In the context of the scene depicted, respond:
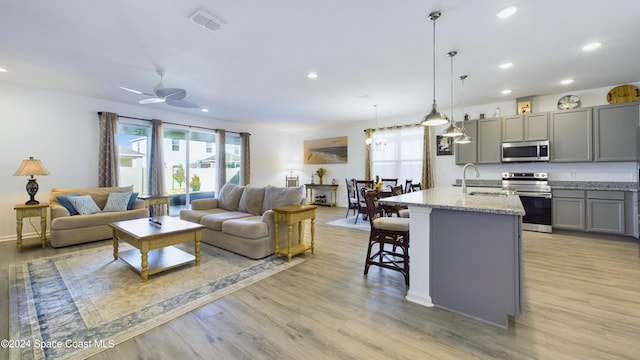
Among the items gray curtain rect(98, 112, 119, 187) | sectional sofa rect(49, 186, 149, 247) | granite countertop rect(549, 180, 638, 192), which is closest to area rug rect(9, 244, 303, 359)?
sectional sofa rect(49, 186, 149, 247)

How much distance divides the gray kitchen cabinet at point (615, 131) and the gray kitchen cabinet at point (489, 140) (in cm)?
136

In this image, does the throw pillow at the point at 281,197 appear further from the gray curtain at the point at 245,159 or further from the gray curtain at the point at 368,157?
the gray curtain at the point at 368,157

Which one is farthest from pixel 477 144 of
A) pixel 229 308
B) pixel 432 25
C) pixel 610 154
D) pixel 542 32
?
pixel 229 308

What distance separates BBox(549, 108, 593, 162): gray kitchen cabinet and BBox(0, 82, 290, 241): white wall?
8.31 metres

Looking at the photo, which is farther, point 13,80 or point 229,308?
point 13,80

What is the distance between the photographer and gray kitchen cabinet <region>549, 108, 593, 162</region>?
4.50m

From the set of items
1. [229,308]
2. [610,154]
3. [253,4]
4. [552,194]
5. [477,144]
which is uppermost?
[253,4]

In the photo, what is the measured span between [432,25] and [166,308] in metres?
3.59

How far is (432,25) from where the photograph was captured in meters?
2.59

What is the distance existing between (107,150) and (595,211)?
894cm

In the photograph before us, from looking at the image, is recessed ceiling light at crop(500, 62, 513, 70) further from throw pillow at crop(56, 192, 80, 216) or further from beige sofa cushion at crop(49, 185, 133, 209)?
throw pillow at crop(56, 192, 80, 216)

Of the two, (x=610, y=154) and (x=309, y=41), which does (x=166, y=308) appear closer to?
(x=309, y=41)

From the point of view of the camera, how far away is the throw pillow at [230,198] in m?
4.70

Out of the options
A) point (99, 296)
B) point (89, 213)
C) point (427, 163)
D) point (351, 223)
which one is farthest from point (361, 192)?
point (89, 213)
